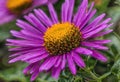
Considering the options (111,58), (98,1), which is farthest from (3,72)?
(111,58)

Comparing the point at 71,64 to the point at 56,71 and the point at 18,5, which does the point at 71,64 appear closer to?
the point at 56,71

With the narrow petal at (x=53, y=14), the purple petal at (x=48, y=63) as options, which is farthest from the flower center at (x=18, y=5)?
the purple petal at (x=48, y=63)

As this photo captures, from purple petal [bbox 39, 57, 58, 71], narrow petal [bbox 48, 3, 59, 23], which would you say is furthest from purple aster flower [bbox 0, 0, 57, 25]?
purple petal [bbox 39, 57, 58, 71]

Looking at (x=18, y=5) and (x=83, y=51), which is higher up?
(x=18, y=5)

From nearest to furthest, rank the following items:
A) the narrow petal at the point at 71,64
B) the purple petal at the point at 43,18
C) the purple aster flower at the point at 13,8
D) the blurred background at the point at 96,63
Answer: the narrow petal at the point at 71,64, the blurred background at the point at 96,63, the purple petal at the point at 43,18, the purple aster flower at the point at 13,8

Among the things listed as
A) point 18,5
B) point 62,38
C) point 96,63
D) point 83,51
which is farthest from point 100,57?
point 18,5

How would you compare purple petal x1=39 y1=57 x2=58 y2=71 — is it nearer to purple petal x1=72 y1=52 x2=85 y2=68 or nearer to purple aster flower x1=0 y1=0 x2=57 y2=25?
purple petal x1=72 y1=52 x2=85 y2=68

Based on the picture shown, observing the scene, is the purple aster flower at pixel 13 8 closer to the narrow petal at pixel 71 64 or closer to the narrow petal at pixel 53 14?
the narrow petal at pixel 53 14
